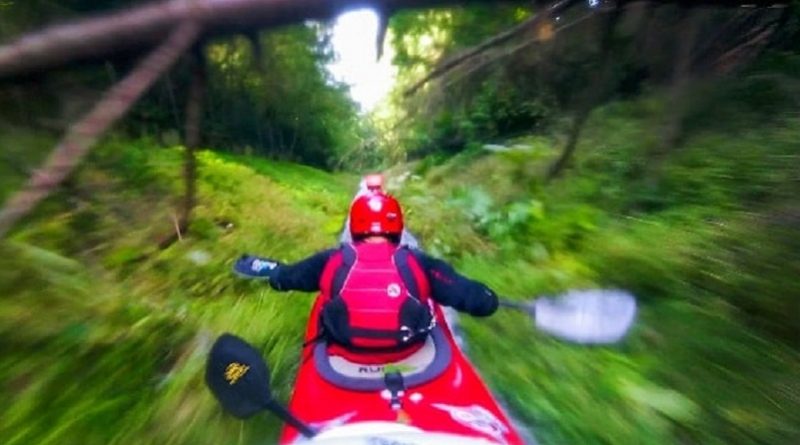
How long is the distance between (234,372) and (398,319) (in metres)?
1.09

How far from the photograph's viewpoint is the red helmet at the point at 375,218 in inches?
178

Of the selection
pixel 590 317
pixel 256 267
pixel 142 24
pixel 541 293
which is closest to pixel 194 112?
pixel 142 24

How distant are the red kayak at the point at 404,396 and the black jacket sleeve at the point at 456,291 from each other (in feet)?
0.98

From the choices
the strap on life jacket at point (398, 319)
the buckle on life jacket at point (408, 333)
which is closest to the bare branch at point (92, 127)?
the strap on life jacket at point (398, 319)

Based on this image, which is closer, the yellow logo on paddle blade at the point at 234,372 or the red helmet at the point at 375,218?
the yellow logo on paddle blade at the point at 234,372

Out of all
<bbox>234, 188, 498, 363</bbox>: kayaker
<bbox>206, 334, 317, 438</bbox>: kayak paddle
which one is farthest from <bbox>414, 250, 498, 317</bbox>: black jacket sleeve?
<bbox>206, 334, 317, 438</bbox>: kayak paddle

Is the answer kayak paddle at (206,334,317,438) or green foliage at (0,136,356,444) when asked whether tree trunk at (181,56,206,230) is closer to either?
green foliage at (0,136,356,444)

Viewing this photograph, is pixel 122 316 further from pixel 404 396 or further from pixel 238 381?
pixel 404 396

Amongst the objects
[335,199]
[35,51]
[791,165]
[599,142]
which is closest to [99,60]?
[35,51]

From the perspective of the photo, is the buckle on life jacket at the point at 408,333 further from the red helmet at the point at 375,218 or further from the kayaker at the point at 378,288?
the red helmet at the point at 375,218

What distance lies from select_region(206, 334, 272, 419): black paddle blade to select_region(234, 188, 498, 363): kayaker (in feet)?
3.10

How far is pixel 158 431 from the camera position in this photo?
3756 mm

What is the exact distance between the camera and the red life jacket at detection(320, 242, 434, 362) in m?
3.84

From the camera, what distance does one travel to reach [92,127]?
2900 mm
